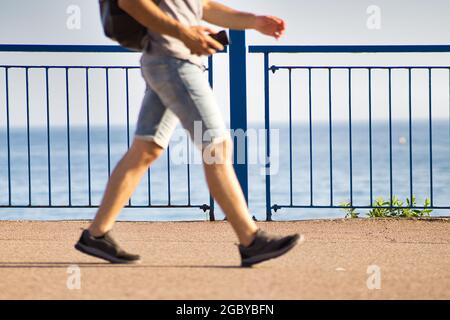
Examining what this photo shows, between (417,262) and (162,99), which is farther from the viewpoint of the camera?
(417,262)

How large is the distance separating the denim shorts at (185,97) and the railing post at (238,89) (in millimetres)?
2369

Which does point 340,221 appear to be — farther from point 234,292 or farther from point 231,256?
point 234,292

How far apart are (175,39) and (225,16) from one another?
1.57 feet

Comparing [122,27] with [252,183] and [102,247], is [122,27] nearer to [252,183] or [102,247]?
[102,247]

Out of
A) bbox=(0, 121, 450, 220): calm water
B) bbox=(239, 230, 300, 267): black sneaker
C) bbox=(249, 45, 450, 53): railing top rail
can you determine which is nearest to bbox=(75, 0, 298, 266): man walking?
bbox=(239, 230, 300, 267): black sneaker

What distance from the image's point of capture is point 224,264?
5.66 m

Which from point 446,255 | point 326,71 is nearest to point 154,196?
point 326,71

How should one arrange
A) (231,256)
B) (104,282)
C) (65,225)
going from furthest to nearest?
(65,225)
(231,256)
(104,282)

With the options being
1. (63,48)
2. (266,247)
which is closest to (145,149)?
(266,247)

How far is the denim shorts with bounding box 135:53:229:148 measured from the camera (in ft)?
17.0

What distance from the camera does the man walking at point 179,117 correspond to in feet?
16.9

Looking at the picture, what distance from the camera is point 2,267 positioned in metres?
5.62

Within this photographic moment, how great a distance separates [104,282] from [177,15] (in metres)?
1.23

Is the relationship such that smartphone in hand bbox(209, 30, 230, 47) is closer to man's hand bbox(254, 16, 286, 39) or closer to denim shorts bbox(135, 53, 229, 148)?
denim shorts bbox(135, 53, 229, 148)
